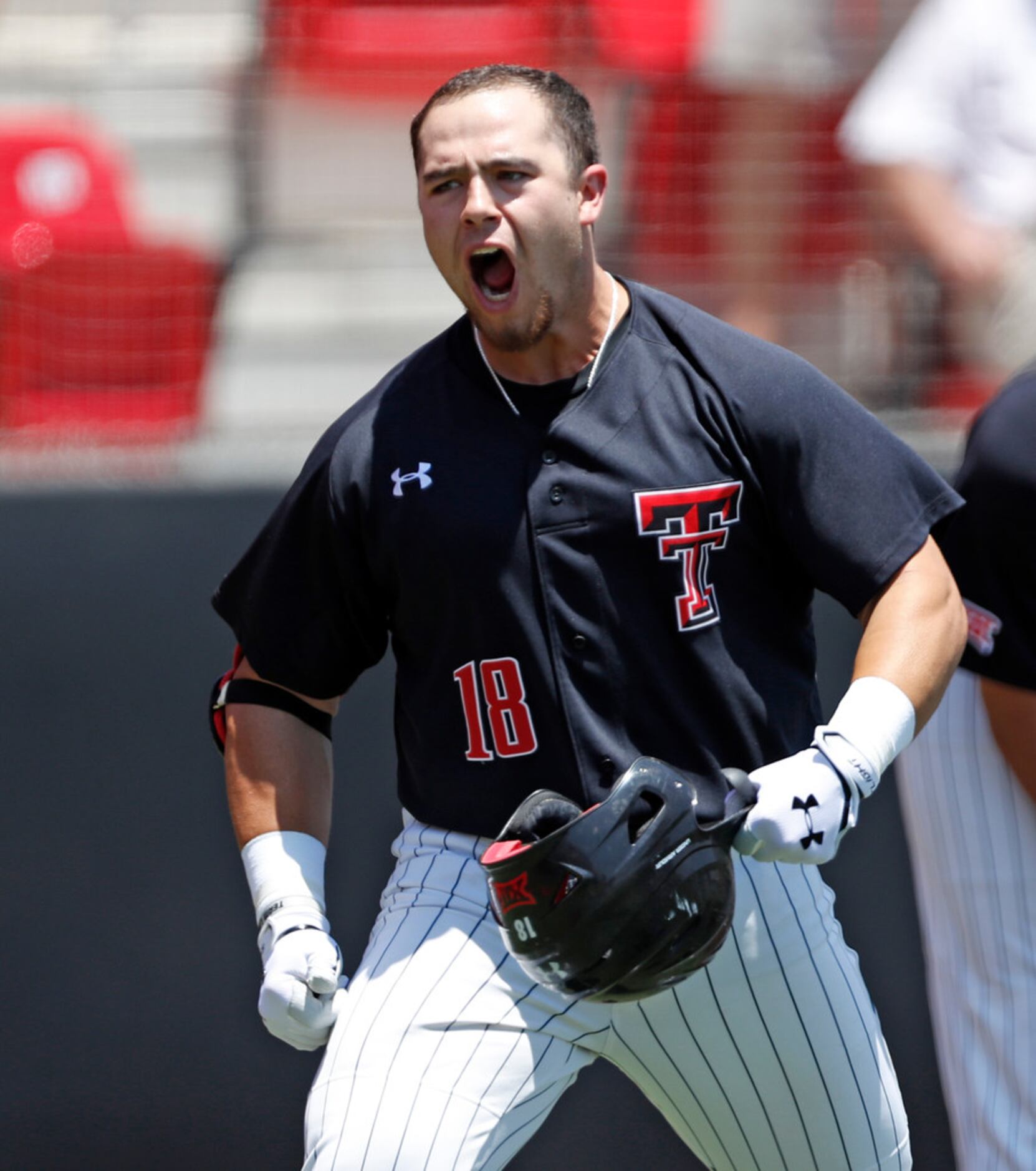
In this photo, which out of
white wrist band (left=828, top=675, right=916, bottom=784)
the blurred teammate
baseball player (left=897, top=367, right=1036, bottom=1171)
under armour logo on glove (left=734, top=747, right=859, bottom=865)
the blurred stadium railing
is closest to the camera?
under armour logo on glove (left=734, top=747, right=859, bottom=865)

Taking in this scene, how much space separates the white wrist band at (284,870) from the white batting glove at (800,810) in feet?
2.18

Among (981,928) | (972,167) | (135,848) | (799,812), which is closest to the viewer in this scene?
(799,812)

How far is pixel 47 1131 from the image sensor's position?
12.3 feet

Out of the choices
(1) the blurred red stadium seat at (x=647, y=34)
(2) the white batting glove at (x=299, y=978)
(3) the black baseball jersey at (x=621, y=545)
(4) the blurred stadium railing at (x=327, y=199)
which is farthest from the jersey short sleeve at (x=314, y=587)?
(1) the blurred red stadium seat at (x=647, y=34)

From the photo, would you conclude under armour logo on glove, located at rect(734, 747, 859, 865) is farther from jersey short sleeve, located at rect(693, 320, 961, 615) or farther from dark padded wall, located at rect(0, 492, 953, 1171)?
dark padded wall, located at rect(0, 492, 953, 1171)

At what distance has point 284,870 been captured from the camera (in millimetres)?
2482

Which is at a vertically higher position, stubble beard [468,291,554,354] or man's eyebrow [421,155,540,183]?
man's eyebrow [421,155,540,183]

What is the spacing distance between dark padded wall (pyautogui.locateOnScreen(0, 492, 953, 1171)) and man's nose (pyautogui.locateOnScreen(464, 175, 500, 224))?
58.7 inches

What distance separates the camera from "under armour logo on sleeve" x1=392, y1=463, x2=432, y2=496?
7.95 ft

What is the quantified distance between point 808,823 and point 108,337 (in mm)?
2652

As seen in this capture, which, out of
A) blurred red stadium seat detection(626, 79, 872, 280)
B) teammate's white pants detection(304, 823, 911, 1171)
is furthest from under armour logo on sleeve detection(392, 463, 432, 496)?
blurred red stadium seat detection(626, 79, 872, 280)

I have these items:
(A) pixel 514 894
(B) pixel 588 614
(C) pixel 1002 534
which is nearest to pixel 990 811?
(C) pixel 1002 534

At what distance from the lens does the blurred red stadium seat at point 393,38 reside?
4.36 m

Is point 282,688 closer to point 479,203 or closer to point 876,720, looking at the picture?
point 479,203
